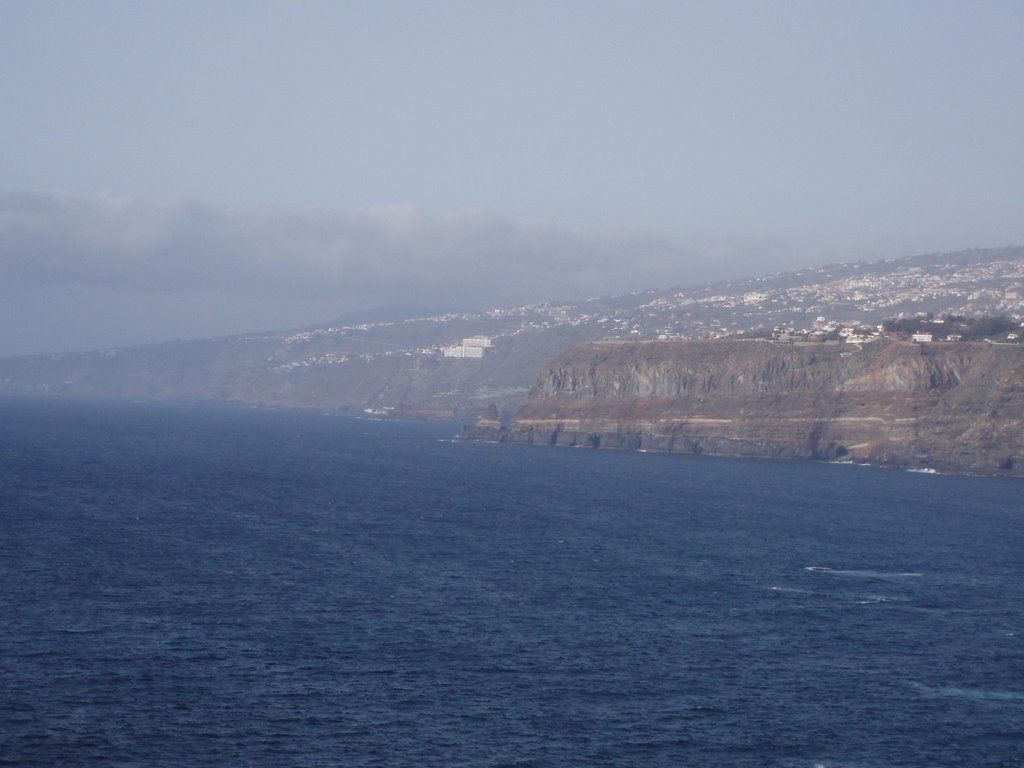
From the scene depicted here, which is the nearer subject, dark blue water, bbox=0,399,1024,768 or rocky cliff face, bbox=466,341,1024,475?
dark blue water, bbox=0,399,1024,768

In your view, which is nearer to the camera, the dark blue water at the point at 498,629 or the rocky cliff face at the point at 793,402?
the dark blue water at the point at 498,629

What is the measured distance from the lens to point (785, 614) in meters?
49.7

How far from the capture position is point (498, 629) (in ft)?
149

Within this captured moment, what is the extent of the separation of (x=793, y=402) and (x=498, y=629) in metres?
96.2

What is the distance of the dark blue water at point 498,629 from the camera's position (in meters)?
33.9

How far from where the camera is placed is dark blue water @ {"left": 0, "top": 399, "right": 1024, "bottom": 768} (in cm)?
3388

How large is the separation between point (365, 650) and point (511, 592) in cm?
1128

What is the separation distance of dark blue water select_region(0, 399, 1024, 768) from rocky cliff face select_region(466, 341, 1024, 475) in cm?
3786

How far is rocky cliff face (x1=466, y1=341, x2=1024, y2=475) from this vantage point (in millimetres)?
123312

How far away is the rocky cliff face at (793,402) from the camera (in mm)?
123312

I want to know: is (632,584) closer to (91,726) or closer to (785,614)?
(785,614)

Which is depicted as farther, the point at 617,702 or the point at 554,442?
the point at 554,442

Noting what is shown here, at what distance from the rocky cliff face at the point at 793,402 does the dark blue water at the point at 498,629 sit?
37.9 meters

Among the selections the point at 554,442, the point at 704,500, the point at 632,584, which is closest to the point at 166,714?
the point at 632,584
